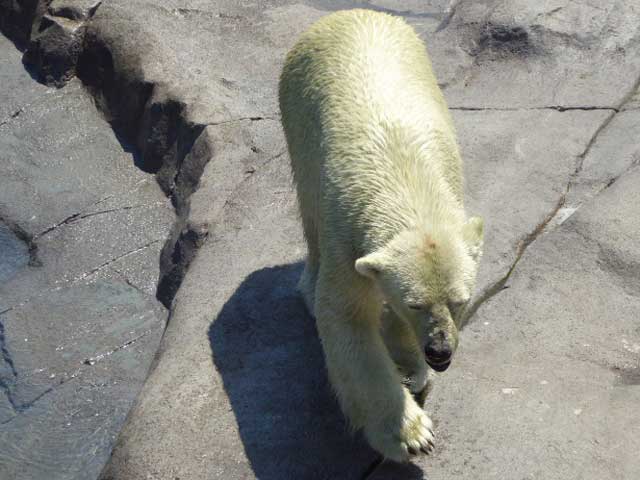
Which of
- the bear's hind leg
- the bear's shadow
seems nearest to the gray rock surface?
the bear's shadow

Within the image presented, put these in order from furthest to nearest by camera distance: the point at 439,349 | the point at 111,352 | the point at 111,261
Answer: the point at 111,261, the point at 111,352, the point at 439,349

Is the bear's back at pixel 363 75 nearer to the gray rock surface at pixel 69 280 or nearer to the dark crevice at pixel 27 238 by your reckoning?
the gray rock surface at pixel 69 280

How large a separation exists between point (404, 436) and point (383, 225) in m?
0.77

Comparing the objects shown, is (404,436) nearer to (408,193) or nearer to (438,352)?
(438,352)

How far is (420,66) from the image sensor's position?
163 inches

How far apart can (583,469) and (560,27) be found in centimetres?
383

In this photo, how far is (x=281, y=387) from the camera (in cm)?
396

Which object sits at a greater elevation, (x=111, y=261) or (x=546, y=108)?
(x=546, y=108)

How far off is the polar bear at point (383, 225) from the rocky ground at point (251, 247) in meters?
0.27

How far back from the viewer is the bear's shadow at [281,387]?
3625mm

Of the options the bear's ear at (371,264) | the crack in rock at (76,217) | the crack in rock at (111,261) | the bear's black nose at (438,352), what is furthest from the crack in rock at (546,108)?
the bear's black nose at (438,352)

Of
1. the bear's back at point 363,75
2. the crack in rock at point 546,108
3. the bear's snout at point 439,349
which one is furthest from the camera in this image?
the crack in rock at point 546,108

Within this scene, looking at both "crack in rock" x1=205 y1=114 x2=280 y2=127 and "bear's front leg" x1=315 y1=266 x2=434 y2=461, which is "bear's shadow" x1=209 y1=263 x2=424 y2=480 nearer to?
"bear's front leg" x1=315 y1=266 x2=434 y2=461

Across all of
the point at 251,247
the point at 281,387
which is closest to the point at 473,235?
the point at 281,387
